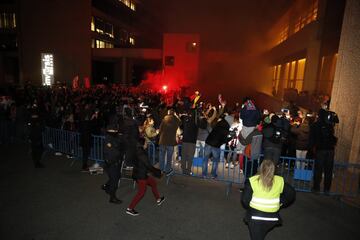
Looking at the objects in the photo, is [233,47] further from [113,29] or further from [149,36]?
[149,36]

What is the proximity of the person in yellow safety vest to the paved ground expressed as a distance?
1.44m

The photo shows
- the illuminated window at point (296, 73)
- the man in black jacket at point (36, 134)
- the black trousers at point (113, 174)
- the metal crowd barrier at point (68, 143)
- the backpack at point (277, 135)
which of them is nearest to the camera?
the black trousers at point (113, 174)

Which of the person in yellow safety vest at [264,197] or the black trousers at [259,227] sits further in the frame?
the black trousers at [259,227]

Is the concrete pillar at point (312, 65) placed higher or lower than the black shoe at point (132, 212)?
higher

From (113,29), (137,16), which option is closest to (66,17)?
(113,29)

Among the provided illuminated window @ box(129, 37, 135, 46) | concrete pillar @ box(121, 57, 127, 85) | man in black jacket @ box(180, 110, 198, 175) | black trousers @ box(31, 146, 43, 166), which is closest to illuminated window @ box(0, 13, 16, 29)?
concrete pillar @ box(121, 57, 127, 85)

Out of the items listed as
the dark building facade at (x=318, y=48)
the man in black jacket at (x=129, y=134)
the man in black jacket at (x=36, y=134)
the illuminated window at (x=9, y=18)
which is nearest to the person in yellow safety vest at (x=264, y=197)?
the man in black jacket at (x=129, y=134)

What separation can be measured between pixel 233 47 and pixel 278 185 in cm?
4013

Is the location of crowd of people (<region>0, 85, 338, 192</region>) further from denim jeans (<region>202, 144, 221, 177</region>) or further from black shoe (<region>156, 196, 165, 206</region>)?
black shoe (<region>156, 196, 165, 206</region>)

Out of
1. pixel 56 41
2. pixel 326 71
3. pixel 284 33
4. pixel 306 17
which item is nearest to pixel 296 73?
pixel 306 17

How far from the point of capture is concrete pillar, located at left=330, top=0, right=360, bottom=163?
6707 millimetres

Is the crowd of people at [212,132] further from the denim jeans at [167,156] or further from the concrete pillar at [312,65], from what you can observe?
the concrete pillar at [312,65]

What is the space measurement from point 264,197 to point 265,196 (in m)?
0.02

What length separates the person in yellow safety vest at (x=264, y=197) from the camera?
327 centimetres
